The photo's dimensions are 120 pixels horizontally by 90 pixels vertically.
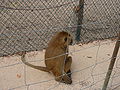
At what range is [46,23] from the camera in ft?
13.4

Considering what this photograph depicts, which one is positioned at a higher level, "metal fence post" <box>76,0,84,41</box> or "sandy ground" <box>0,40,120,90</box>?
"metal fence post" <box>76,0,84,41</box>

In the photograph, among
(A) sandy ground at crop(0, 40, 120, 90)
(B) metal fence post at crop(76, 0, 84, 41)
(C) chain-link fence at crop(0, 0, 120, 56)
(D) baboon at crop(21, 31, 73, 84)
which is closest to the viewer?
(D) baboon at crop(21, 31, 73, 84)

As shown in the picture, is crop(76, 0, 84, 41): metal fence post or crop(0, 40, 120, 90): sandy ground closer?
crop(0, 40, 120, 90): sandy ground

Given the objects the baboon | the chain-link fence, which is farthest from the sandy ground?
the chain-link fence

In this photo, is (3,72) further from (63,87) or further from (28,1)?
(28,1)

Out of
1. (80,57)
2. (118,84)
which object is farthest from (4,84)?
(118,84)

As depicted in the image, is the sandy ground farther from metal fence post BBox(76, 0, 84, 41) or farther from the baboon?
metal fence post BBox(76, 0, 84, 41)

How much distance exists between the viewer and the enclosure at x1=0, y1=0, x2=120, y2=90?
283cm

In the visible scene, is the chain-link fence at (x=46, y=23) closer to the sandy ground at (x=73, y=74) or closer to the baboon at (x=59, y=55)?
the sandy ground at (x=73, y=74)

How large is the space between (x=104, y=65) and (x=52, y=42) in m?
0.90

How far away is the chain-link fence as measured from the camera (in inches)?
139

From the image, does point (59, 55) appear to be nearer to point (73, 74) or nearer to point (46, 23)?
point (73, 74)

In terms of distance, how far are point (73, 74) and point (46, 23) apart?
1.42 metres

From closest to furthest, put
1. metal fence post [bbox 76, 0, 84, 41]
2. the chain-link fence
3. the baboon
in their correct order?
the baboon, metal fence post [bbox 76, 0, 84, 41], the chain-link fence
